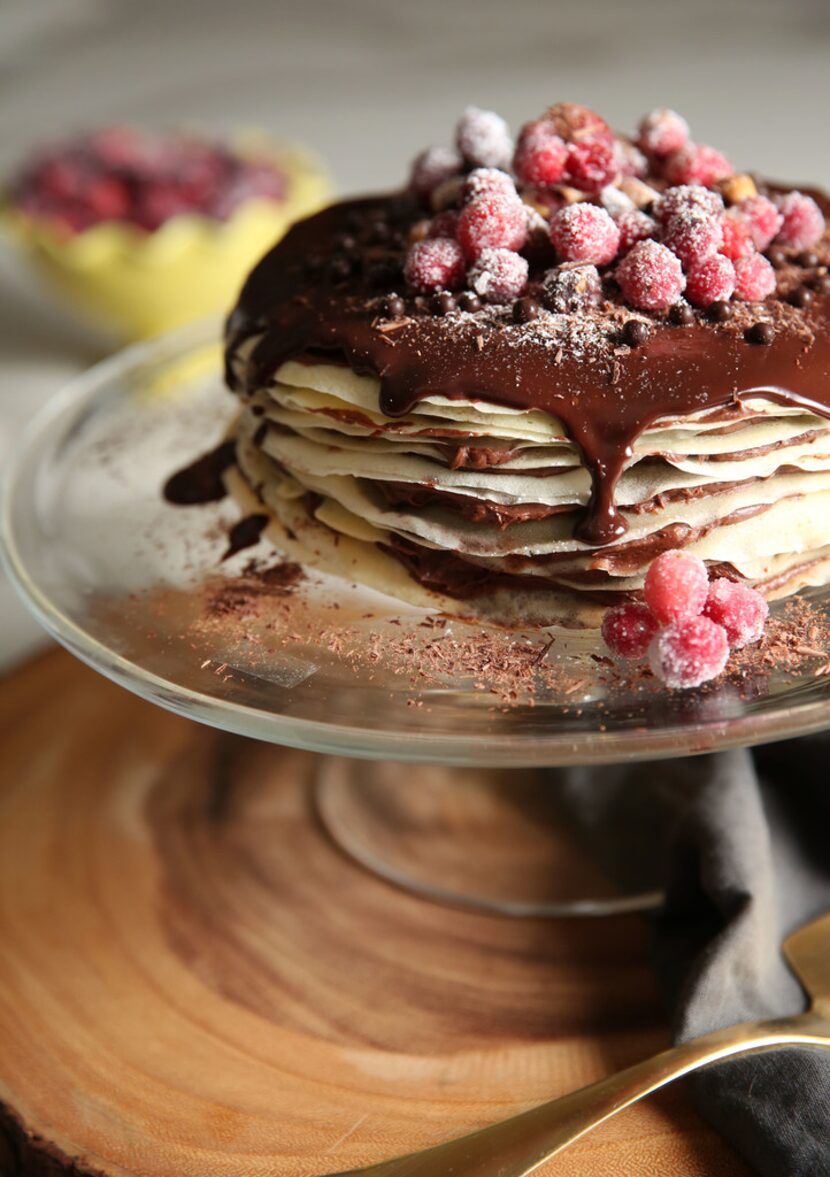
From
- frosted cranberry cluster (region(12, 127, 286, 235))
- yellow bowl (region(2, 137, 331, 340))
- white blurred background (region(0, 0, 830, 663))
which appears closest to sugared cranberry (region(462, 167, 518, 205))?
yellow bowl (region(2, 137, 331, 340))

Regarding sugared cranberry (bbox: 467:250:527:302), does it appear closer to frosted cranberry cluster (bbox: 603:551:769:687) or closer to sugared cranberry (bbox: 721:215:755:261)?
sugared cranberry (bbox: 721:215:755:261)

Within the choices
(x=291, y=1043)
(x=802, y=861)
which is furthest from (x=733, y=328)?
(x=291, y=1043)

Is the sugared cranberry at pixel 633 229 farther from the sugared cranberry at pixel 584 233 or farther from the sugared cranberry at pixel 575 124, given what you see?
the sugared cranberry at pixel 575 124

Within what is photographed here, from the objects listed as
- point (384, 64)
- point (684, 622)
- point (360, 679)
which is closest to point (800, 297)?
point (684, 622)

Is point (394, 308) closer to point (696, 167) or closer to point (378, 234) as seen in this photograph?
point (378, 234)

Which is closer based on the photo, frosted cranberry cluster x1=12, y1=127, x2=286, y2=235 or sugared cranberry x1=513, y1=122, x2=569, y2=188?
sugared cranberry x1=513, y1=122, x2=569, y2=188

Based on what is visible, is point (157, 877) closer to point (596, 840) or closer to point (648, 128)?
point (596, 840)

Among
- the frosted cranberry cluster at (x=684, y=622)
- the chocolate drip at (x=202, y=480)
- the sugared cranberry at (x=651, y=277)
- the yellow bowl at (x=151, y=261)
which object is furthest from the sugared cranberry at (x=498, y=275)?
the yellow bowl at (x=151, y=261)
